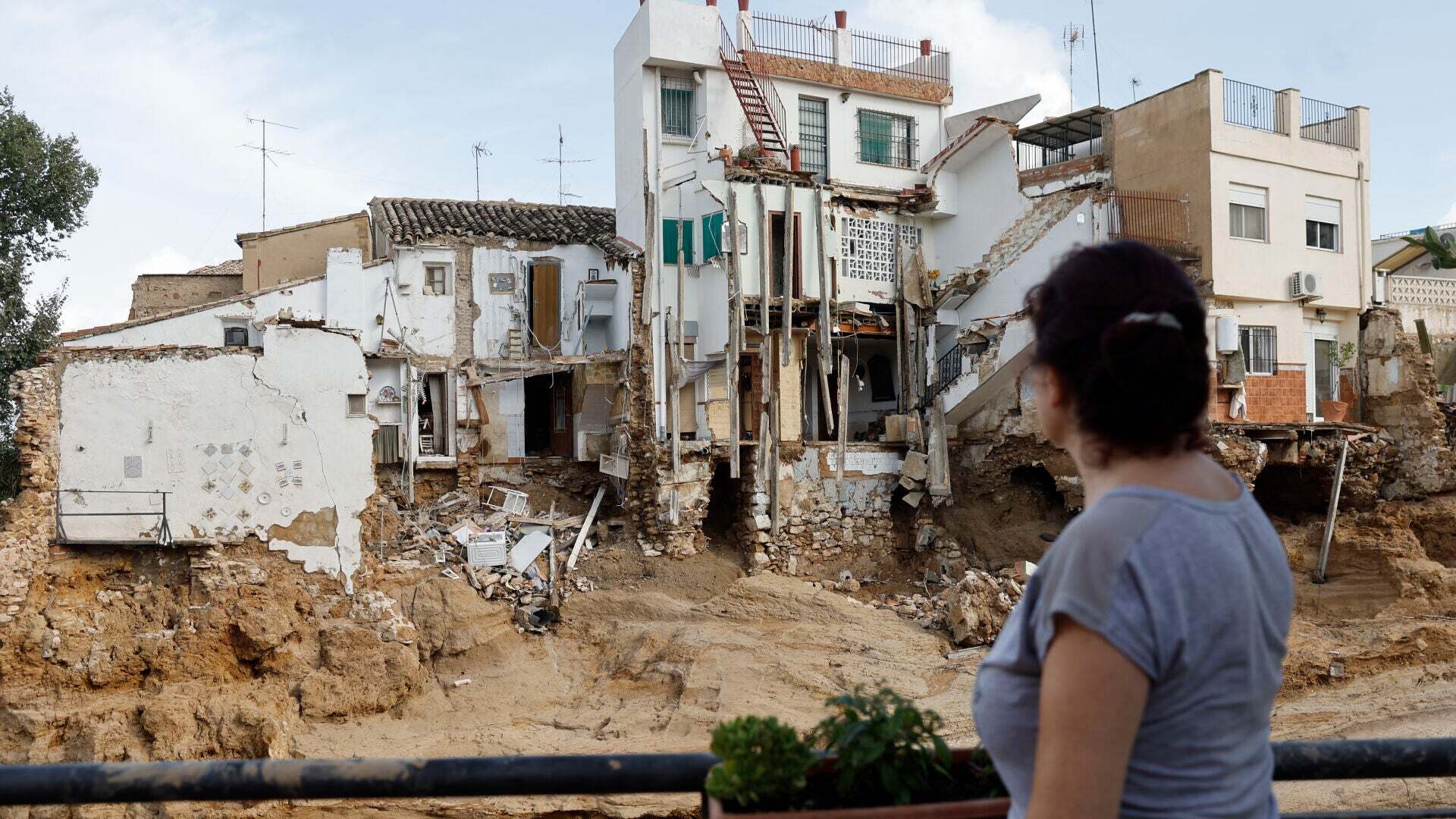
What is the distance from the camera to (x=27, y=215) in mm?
23734

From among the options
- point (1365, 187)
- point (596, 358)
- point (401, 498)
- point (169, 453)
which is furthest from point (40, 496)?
point (1365, 187)

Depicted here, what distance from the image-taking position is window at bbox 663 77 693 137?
74.6ft

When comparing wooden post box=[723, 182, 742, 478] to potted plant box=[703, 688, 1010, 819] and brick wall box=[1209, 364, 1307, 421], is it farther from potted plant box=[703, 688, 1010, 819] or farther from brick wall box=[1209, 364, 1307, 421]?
potted plant box=[703, 688, 1010, 819]

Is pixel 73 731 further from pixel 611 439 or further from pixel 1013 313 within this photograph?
pixel 1013 313

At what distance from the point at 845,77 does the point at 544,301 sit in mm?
8580

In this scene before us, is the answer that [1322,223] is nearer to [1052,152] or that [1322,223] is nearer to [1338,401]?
[1338,401]

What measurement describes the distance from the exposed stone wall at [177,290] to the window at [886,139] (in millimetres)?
15529

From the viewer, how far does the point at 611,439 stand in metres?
23.1

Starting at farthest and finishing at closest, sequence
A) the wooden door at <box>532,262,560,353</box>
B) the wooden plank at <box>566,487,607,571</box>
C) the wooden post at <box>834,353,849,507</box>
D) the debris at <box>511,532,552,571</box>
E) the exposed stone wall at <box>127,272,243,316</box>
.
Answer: the exposed stone wall at <box>127,272,243,316</box>, the wooden door at <box>532,262,560,353</box>, the wooden post at <box>834,353,849,507</box>, the wooden plank at <box>566,487,607,571</box>, the debris at <box>511,532,552,571</box>

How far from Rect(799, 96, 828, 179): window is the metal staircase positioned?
2.84 feet

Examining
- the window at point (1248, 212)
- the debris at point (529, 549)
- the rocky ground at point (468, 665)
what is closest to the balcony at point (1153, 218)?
the window at point (1248, 212)

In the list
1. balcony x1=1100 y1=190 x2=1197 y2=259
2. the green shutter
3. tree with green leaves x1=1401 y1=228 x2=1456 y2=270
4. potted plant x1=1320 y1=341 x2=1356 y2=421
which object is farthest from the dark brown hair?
tree with green leaves x1=1401 y1=228 x2=1456 y2=270

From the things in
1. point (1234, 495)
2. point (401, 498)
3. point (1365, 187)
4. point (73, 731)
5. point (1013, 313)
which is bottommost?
point (73, 731)

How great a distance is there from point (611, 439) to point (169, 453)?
9440 millimetres
